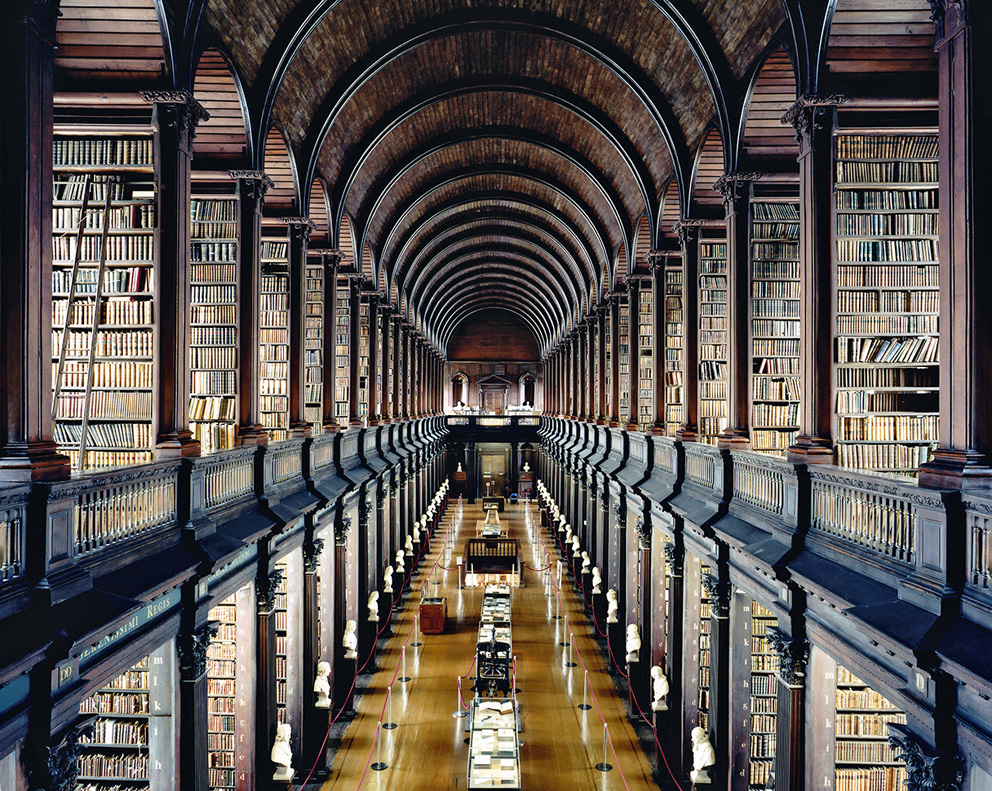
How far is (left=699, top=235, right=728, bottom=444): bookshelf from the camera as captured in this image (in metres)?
11.0

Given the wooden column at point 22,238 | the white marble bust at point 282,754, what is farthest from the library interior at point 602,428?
the white marble bust at point 282,754

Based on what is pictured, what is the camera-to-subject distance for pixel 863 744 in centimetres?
604

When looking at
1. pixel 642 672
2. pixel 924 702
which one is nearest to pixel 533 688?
pixel 642 672

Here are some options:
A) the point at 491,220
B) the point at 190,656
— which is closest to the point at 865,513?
the point at 190,656

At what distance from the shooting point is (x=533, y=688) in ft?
39.7

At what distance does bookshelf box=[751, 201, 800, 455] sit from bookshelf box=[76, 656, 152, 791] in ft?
23.1

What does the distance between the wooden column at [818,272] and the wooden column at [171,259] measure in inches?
211

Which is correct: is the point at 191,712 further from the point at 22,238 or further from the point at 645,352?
the point at 645,352

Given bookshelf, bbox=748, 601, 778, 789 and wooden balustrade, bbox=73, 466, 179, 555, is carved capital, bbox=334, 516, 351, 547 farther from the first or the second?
bookshelf, bbox=748, 601, 778, 789

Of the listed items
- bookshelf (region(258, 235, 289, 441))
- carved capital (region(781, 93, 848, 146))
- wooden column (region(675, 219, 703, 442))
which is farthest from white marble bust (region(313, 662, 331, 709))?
carved capital (region(781, 93, 848, 146))

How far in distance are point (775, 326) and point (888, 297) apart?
2.21 metres

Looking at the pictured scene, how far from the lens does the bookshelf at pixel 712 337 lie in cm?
1102

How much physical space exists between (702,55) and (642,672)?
8.96 metres

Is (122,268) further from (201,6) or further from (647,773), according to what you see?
(647,773)
